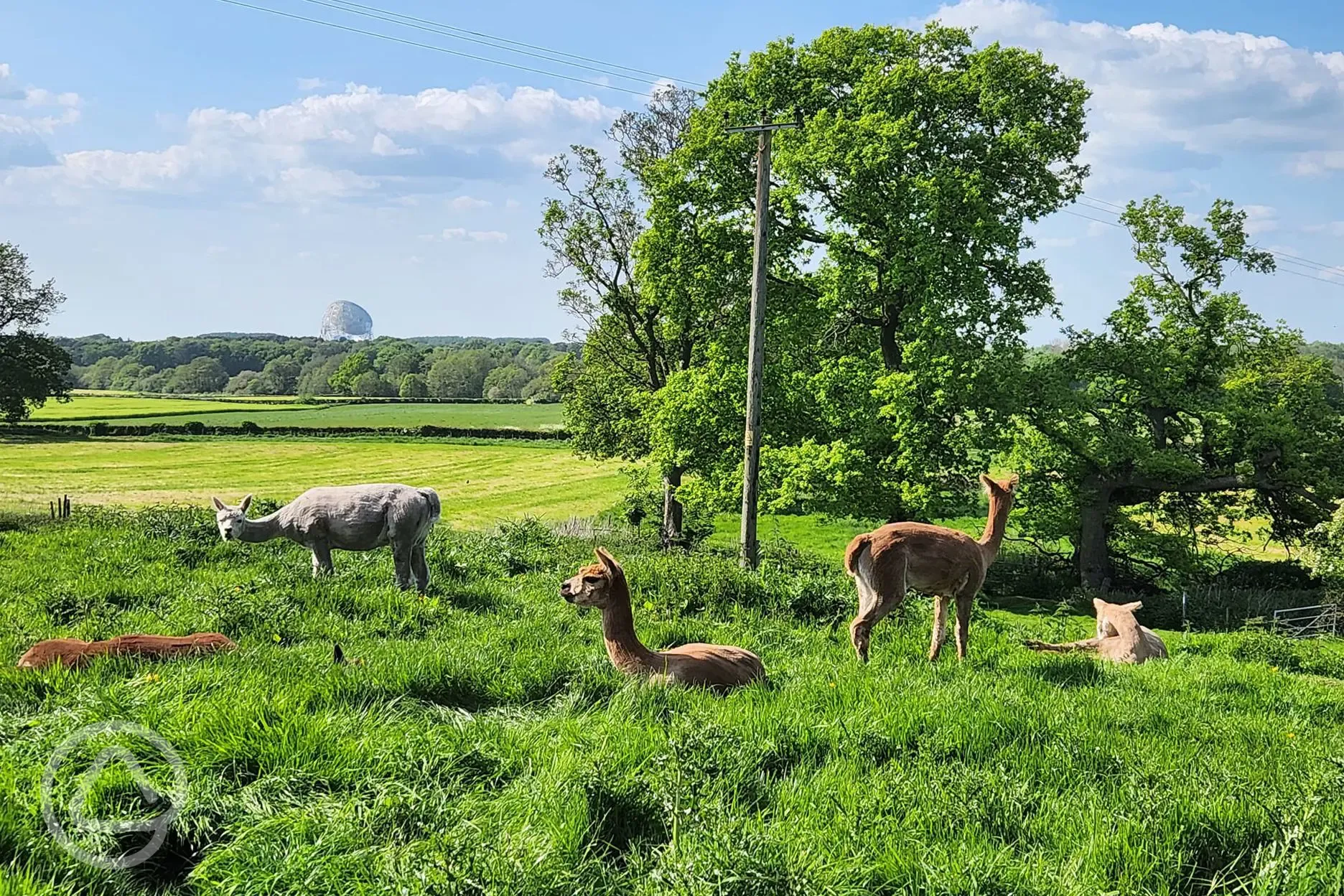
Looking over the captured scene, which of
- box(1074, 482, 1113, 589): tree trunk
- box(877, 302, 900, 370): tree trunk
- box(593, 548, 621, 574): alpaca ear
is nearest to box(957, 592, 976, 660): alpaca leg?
box(593, 548, 621, 574): alpaca ear

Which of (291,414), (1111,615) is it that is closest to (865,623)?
(1111,615)

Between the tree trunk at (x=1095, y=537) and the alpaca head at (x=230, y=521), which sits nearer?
the alpaca head at (x=230, y=521)

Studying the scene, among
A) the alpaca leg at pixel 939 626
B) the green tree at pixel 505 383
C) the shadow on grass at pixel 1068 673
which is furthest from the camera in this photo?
the green tree at pixel 505 383

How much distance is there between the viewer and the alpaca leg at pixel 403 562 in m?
12.7

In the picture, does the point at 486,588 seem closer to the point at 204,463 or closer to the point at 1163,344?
the point at 1163,344

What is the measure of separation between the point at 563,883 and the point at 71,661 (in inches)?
192

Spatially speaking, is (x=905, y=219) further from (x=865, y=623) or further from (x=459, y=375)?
(x=459, y=375)

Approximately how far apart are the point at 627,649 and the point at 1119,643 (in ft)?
28.8

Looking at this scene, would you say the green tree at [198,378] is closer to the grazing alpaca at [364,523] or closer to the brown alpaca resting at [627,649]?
the grazing alpaca at [364,523]

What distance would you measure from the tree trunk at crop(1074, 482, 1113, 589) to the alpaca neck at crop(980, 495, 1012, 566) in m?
20.4

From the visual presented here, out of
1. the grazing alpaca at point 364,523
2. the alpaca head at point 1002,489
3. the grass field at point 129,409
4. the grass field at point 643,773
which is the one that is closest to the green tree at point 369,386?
the grass field at point 129,409

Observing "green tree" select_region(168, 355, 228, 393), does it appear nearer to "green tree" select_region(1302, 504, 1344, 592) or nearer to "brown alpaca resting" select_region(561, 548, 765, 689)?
"green tree" select_region(1302, 504, 1344, 592)

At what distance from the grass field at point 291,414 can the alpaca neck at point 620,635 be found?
3474 inches

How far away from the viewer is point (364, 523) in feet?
42.4
